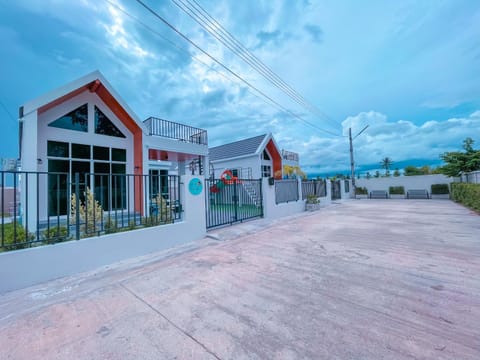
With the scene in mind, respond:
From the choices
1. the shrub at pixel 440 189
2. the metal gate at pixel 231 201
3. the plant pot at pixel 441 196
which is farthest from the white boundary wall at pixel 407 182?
the metal gate at pixel 231 201

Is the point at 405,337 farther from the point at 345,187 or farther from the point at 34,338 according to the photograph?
A: the point at 345,187

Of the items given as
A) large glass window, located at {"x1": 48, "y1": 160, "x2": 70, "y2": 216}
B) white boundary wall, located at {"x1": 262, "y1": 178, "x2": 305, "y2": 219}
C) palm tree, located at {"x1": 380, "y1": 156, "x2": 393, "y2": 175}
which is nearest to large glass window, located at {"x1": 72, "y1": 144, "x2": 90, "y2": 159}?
large glass window, located at {"x1": 48, "y1": 160, "x2": 70, "y2": 216}

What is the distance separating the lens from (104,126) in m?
8.05

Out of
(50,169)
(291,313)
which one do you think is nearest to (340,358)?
(291,313)

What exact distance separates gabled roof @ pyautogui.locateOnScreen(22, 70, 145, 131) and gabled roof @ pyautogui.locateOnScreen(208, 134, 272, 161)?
844 centimetres

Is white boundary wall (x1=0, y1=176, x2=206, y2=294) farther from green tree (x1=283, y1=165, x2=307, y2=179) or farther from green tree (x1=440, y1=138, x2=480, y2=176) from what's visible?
green tree (x1=440, y1=138, x2=480, y2=176)

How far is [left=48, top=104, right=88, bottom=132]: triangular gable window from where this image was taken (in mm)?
6914

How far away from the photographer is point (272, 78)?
33.8 ft

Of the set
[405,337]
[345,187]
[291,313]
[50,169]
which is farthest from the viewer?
[345,187]

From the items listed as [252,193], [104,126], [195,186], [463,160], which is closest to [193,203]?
[195,186]

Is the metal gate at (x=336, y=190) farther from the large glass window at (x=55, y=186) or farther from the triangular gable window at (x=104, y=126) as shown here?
the large glass window at (x=55, y=186)

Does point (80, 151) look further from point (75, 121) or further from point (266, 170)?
point (266, 170)

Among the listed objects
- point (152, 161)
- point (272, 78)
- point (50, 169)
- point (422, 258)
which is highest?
point (272, 78)

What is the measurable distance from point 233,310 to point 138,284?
177cm
